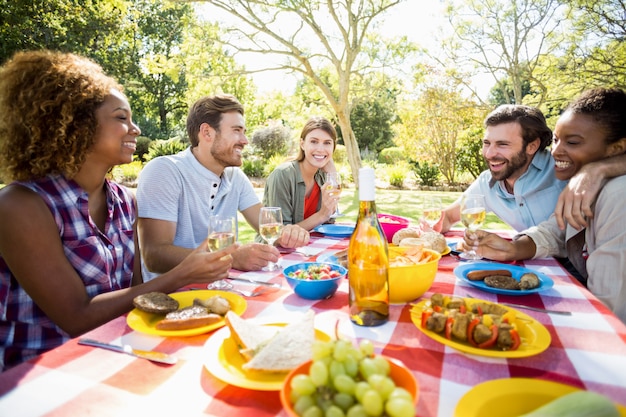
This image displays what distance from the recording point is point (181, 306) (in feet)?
4.88

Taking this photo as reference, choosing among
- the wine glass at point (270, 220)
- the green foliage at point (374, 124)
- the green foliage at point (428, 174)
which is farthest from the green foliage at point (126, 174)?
the green foliage at point (374, 124)

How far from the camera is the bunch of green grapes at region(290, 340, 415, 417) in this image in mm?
657

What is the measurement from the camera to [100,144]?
1.94m

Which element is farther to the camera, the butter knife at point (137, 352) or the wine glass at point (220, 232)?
the wine glass at point (220, 232)

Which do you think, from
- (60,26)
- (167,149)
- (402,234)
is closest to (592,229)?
(402,234)

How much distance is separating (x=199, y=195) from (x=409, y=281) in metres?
1.92

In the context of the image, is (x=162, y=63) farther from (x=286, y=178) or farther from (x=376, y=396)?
(x=376, y=396)

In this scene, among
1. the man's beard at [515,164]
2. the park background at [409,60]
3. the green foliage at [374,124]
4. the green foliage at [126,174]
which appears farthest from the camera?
the green foliage at [374,124]

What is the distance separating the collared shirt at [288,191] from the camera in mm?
3760

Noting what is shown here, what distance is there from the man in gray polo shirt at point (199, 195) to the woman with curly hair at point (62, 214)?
270 millimetres

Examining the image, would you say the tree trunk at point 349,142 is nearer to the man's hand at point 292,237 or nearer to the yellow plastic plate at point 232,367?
the man's hand at point 292,237

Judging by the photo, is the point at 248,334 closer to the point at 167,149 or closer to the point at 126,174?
the point at 126,174

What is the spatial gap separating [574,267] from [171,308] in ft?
7.84

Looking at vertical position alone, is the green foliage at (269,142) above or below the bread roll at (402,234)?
above
